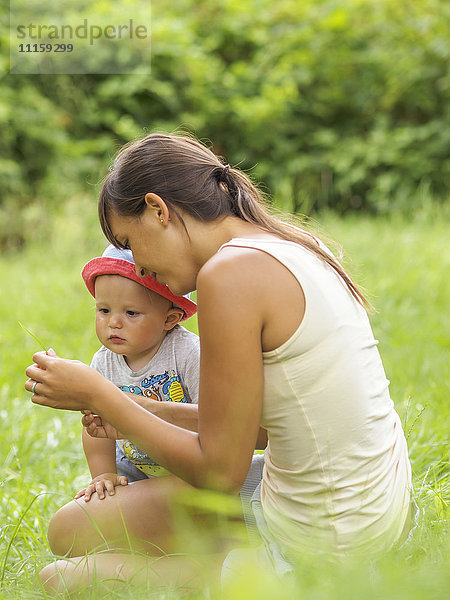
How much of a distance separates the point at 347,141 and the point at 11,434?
23.9 feet

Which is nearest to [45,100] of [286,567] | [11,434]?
[11,434]

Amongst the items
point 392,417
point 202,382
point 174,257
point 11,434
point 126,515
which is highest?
point 174,257

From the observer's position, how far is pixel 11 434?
3.48 metres

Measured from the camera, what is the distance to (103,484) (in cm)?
213

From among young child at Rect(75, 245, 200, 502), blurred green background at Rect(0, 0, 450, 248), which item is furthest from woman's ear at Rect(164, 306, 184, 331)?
blurred green background at Rect(0, 0, 450, 248)

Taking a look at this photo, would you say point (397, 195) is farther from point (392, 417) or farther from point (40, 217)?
point (392, 417)

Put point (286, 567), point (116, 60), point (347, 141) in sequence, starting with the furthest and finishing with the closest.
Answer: point (347, 141), point (116, 60), point (286, 567)

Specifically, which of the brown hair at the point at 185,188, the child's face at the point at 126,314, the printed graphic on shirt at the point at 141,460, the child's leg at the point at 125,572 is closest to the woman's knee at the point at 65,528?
the child's leg at the point at 125,572

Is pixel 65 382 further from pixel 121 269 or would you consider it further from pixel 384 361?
pixel 384 361

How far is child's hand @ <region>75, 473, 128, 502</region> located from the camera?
2102 millimetres

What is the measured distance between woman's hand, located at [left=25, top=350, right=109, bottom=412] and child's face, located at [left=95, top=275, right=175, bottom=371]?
36 centimetres

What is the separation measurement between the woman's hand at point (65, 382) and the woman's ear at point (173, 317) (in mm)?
468

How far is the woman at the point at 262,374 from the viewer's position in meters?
1.65

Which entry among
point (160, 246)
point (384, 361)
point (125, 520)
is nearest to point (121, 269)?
point (160, 246)
